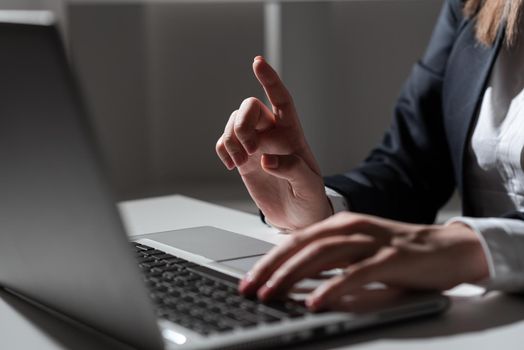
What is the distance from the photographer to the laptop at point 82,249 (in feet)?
1.92

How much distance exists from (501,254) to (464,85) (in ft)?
1.92

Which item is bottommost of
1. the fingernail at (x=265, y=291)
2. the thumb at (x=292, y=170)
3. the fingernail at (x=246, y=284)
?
the fingernail at (x=265, y=291)

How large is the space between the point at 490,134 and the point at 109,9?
2.35 m

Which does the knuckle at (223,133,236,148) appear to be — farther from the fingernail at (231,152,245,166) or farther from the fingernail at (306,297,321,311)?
the fingernail at (306,297,321,311)

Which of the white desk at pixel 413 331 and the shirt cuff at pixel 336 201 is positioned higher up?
the shirt cuff at pixel 336 201

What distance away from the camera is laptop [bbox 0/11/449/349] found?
58 cm

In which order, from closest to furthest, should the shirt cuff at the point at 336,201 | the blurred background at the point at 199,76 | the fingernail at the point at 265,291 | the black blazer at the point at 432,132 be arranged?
the fingernail at the point at 265,291
the shirt cuff at the point at 336,201
the black blazer at the point at 432,132
the blurred background at the point at 199,76

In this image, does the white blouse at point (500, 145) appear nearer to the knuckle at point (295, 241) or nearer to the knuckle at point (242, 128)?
the knuckle at point (242, 128)

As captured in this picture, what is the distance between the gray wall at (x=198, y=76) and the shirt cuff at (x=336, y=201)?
2064 mm

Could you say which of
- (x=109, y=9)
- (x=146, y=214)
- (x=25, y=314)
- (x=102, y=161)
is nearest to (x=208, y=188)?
(x=109, y=9)

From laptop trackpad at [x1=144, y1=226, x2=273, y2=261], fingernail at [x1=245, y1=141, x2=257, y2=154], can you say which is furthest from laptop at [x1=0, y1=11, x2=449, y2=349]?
fingernail at [x1=245, y1=141, x2=257, y2=154]

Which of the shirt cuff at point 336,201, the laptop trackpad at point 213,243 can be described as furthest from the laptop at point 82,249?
the shirt cuff at point 336,201

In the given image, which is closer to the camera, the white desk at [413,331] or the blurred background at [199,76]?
the white desk at [413,331]

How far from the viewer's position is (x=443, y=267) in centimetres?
74
